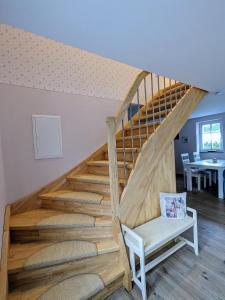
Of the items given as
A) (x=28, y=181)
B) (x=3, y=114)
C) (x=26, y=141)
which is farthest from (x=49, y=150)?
(x=3, y=114)

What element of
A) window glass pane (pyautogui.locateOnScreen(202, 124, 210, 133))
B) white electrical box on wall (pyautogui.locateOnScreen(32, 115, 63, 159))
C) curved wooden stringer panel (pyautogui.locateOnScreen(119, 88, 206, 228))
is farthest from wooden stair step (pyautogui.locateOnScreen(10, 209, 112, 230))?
window glass pane (pyautogui.locateOnScreen(202, 124, 210, 133))

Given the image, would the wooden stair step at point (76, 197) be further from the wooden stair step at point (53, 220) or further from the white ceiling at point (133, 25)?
the white ceiling at point (133, 25)

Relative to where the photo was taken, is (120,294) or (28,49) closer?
(120,294)

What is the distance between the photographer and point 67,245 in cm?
154

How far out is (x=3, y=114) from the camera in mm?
1891

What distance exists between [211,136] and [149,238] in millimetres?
5082

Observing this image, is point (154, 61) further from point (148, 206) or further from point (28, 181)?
point (28, 181)

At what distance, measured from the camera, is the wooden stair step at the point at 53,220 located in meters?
1.61

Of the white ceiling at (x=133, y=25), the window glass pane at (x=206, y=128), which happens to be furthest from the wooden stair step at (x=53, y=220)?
the window glass pane at (x=206, y=128)

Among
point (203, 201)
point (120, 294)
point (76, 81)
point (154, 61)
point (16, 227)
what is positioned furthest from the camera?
point (203, 201)

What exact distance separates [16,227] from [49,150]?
3.26ft

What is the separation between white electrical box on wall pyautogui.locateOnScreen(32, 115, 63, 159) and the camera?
211 centimetres

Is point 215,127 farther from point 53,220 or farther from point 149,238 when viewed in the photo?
point 53,220

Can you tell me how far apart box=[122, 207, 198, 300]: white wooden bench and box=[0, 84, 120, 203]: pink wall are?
4.40 ft
